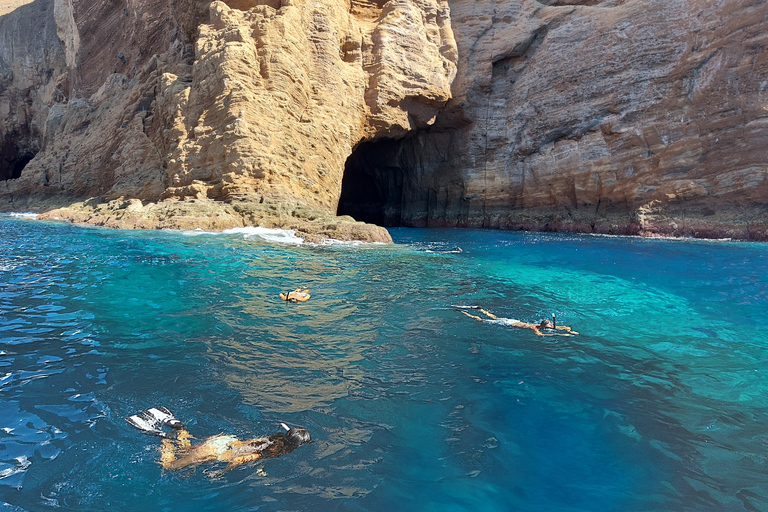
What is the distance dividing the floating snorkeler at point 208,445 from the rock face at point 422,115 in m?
12.7

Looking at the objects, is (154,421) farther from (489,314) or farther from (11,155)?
(11,155)

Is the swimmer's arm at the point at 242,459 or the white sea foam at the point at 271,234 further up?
the white sea foam at the point at 271,234

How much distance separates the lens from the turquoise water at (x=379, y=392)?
2752 mm

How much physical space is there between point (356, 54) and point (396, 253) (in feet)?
46.3

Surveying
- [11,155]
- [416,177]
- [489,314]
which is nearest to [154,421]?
[489,314]

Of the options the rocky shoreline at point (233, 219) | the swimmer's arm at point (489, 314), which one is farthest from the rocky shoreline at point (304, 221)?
the swimmer's arm at point (489, 314)

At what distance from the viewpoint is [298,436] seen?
3.12 m

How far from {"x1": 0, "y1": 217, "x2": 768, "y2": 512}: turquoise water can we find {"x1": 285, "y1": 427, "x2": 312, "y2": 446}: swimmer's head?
10 cm

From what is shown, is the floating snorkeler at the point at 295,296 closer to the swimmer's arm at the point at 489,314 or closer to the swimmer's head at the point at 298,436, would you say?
the swimmer's arm at the point at 489,314

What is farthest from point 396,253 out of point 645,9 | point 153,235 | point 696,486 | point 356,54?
point 645,9

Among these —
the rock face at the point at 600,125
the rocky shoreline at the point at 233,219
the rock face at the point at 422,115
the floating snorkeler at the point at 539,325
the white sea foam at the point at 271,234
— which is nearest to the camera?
the floating snorkeler at the point at 539,325

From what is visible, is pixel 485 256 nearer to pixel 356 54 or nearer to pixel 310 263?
pixel 310 263

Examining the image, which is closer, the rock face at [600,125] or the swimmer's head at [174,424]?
the swimmer's head at [174,424]

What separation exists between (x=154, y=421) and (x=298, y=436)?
1.09 m
